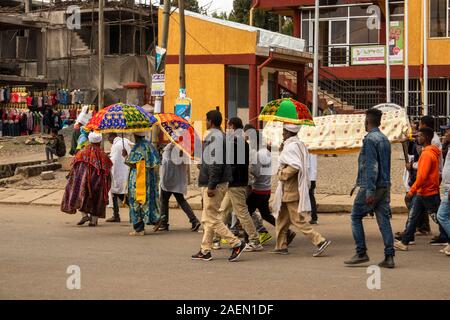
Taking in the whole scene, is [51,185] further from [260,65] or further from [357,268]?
[357,268]

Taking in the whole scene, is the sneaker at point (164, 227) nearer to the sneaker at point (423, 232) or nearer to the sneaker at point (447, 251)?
the sneaker at point (423, 232)

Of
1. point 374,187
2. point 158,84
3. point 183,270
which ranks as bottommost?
point 183,270

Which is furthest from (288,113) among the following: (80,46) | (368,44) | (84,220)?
(80,46)

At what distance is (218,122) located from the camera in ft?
39.5

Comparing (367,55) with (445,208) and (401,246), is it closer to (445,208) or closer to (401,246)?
(401,246)

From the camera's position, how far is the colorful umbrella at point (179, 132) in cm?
1513

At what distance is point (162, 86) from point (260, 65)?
10.8m

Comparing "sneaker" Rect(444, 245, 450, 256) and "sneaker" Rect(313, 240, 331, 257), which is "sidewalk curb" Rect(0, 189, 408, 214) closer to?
"sneaker" Rect(444, 245, 450, 256)

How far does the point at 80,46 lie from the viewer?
1818 inches

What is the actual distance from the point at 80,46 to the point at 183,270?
120 ft

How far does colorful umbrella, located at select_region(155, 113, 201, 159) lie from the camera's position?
49.6 ft

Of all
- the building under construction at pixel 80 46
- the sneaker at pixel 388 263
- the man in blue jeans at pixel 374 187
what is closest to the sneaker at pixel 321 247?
the man in blue jeans at pixel 374 187

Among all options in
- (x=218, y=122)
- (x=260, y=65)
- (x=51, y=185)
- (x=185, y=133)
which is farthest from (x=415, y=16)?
(x=218, y=122)
